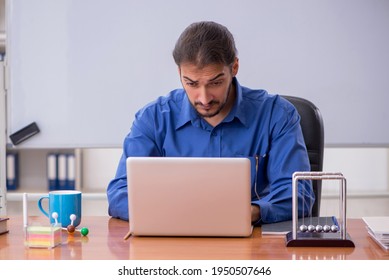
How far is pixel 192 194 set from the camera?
1.51 meters

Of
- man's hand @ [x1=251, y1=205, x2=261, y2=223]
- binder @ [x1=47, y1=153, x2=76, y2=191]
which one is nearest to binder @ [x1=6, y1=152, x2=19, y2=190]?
binder @ [x1=47, y1=153, x2=76, y2=191]

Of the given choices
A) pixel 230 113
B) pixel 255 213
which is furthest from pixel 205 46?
pixel 255 213

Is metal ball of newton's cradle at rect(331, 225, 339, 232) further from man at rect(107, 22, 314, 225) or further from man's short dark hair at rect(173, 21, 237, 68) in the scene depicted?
man's short dark hair at rect(173, 21, 237, 68)

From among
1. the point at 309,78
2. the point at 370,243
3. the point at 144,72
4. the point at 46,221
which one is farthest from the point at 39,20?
the point at 370,243

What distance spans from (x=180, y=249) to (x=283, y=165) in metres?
0.73

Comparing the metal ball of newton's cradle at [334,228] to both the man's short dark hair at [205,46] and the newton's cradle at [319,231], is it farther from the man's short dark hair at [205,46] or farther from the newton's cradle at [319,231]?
the man's short dark hair at [205,46]

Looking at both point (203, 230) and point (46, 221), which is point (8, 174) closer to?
point (46, 221)

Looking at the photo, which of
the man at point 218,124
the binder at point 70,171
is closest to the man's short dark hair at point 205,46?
the man at point 218,124

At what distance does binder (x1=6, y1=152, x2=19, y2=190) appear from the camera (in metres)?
3.67

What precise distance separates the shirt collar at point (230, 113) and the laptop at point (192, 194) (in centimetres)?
72

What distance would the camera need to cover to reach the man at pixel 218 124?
202 cm

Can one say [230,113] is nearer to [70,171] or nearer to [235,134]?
[235,134]

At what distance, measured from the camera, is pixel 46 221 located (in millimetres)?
1910

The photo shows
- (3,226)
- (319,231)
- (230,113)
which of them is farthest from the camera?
(230,113)
